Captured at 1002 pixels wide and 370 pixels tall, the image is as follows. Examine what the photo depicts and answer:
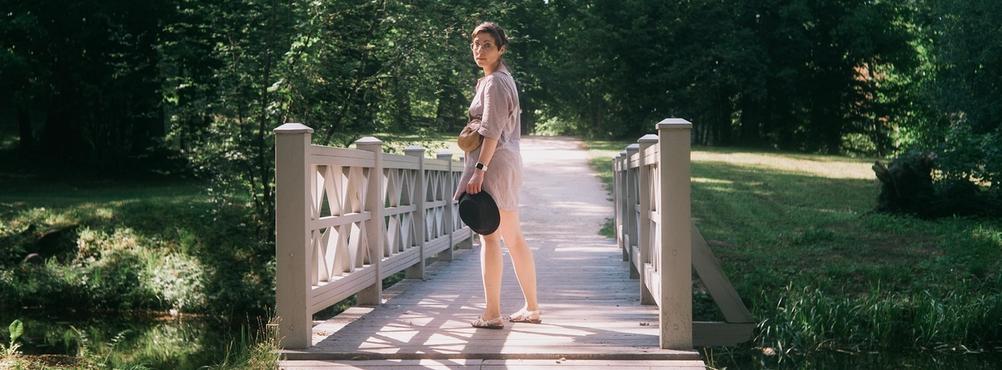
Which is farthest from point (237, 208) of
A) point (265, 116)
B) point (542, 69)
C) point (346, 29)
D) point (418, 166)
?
point (542, 69)

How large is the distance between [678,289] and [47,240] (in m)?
12.4

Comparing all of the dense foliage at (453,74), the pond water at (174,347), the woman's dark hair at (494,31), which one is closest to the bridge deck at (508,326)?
the pond water at (174,347)

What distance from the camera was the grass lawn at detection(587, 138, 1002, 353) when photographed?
9.06m

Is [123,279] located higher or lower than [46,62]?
lower

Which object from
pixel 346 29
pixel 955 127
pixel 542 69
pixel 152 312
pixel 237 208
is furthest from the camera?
pixel 542 69

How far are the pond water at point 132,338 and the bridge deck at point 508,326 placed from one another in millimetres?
1866

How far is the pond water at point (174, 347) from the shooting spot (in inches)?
330

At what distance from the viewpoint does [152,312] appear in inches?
484

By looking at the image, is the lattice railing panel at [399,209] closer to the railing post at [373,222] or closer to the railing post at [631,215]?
the railing post at [373,222]

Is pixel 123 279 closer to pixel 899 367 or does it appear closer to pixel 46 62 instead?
pixel 899 367

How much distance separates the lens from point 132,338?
1044 centimetres

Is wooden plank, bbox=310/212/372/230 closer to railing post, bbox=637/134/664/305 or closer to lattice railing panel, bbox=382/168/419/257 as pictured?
lattice railing panel, bbox=382/168/419/257

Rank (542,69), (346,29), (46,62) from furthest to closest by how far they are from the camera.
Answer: (542,69), (46,62), (346,29)

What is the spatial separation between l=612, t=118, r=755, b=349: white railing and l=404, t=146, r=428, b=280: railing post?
2812 mm
